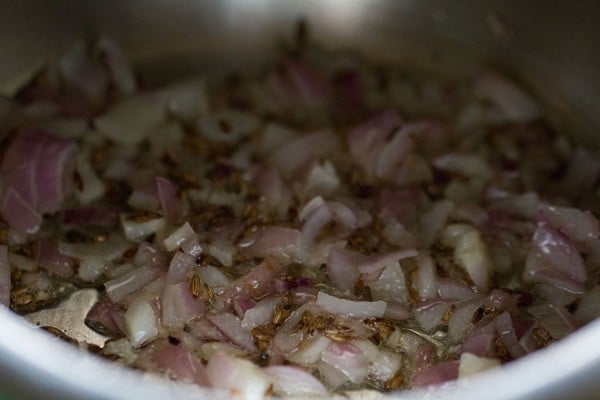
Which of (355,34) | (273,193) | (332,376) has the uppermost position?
(355,34)

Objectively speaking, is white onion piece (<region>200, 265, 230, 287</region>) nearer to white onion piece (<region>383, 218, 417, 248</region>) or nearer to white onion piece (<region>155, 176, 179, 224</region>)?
white onion piece (<region>155, 176, 179, 224</region>)

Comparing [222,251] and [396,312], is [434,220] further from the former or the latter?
[222,251]

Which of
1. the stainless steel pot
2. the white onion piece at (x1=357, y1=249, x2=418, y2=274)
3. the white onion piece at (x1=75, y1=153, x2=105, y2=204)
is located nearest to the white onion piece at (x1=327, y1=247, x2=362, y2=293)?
the white onion piece at (x1=357, y1=249, x2=418, y2=274)

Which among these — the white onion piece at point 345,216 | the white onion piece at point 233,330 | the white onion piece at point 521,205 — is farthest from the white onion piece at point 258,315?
the white onion piece at point 521,205

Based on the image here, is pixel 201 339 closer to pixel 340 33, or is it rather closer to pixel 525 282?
pixel 525 282

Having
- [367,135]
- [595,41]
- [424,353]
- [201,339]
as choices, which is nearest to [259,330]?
[201,339]

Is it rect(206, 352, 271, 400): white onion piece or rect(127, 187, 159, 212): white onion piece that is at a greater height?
rect(127, 187, 159, 212): white onion piece

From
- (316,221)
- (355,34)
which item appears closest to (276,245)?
(316,221)
